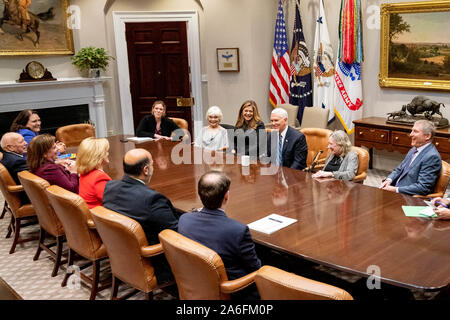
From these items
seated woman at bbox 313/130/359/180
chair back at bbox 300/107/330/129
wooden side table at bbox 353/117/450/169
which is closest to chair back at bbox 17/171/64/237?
seated woman at bbox 313/130/359/180

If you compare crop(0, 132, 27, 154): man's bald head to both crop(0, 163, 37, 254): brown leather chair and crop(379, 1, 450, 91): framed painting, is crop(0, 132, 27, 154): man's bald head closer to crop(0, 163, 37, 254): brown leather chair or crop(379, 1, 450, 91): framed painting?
crop(0, 163, 37, 254): brown leather chair

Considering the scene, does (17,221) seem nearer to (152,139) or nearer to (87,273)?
(87,273)

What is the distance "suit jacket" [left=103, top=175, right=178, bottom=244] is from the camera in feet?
10.00

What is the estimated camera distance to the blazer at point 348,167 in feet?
13.6

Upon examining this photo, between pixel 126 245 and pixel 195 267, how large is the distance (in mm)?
697

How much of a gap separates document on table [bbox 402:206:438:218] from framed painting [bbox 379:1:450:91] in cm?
366

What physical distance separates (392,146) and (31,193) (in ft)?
15.4

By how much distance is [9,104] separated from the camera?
7.18 metres

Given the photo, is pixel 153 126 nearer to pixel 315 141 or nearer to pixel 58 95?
pixel 315 141

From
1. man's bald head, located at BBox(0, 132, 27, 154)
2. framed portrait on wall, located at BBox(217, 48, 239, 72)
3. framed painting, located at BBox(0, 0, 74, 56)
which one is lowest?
man's bald head, located at BBox(0, 132, 27, 154)

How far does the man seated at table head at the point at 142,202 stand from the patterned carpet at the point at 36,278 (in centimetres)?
75

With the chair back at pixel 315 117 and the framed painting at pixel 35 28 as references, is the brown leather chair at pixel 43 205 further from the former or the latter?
the chair back at pixel 315 117

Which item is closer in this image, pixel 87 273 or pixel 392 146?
pixel 87 273

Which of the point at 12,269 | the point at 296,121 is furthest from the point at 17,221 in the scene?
the point at 296,121
